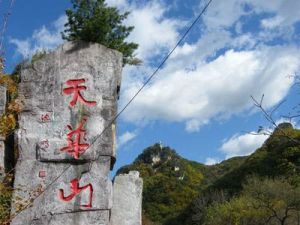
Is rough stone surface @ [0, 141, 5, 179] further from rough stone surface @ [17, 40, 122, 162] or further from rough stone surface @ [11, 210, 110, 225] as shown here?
rough stone surface @ [11, 210, 110, 225]

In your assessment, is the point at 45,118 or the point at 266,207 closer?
the point at 45,118

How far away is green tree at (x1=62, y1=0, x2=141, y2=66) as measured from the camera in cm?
782

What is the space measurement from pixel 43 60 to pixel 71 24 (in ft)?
2.67

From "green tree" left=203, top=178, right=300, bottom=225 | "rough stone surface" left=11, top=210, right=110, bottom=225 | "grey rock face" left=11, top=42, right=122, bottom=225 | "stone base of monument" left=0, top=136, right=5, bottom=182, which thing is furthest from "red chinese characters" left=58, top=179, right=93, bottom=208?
"green tree" left=203, top=178, right=300, bottom=225

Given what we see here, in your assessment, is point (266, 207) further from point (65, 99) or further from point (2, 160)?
point (2, 160)

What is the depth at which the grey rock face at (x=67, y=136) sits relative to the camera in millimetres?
7000

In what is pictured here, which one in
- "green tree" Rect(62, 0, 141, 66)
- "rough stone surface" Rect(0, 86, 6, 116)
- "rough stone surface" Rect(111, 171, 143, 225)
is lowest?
"rough stone surface" Rect(111, 171, 143, 225)

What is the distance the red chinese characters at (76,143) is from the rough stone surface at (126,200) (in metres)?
0.80

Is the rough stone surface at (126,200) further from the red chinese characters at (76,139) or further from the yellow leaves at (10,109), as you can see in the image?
the yellow leaves at (10,109)

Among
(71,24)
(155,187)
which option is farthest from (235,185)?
(71,24)

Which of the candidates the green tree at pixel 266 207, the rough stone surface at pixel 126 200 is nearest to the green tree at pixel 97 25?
the rough stone surface at pixel 126 200

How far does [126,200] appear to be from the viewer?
7582 millimetres

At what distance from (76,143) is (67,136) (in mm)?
156

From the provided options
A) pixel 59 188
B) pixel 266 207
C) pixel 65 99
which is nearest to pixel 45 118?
pixel 65 99
